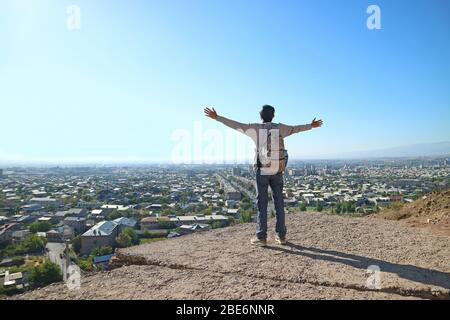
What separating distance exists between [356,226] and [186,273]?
10.5 feet

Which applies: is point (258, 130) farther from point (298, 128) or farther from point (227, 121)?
point (298, 128)

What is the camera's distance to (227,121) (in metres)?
3.67

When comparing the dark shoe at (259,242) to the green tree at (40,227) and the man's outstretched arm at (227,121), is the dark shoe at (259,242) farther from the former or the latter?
the green tree at (40,227)

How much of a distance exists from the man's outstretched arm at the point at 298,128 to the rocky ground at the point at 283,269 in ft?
4.66

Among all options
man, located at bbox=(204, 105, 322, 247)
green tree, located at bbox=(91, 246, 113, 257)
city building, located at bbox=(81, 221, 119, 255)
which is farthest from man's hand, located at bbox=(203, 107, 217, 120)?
city building, located at bbox=(81, 221, 119, 255)

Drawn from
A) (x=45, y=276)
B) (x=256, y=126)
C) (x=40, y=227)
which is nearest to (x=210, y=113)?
(x=256, y=126)

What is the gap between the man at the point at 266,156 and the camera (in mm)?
3698

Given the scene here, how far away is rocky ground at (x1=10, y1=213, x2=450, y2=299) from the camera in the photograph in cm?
245

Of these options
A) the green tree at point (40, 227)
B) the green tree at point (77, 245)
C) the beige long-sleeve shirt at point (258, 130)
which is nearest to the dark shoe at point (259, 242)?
the beige long-sleeve shirt at point (258, 130)

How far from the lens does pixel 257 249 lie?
367cm

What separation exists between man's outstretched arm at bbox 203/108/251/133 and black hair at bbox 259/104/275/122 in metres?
0.28

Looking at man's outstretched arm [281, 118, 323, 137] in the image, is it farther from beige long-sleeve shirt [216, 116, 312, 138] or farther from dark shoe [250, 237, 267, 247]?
dark shoe [250, 237, 267, 247]

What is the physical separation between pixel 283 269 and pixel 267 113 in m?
1.86
